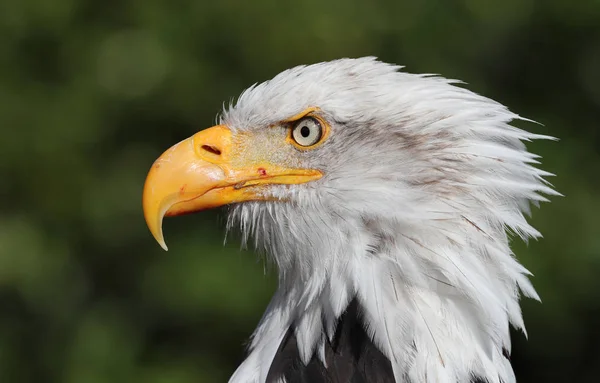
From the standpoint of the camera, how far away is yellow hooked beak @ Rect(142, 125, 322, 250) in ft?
9.27

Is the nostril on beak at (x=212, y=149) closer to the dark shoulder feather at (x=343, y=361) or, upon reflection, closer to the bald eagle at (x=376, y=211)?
the bald eagle at (x=376, y=211)

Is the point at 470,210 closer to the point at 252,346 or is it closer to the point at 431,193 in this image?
the point at 431,193

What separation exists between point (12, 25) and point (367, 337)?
4929mm

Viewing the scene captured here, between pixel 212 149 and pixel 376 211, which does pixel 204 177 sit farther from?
pixel 376 211

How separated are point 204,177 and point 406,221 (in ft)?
2.45

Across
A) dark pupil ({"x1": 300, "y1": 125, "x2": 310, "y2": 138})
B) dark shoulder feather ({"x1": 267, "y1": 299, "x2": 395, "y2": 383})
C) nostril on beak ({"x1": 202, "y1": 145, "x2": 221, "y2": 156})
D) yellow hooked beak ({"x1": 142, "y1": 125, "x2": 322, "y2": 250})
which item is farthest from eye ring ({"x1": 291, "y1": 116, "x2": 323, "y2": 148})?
dark shoulder feather ({"x1": 267, "y1": 299, "x2": 395, "y2": 383})

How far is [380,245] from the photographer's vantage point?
2725mm

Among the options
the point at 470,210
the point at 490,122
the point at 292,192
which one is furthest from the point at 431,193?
the point at 292,192

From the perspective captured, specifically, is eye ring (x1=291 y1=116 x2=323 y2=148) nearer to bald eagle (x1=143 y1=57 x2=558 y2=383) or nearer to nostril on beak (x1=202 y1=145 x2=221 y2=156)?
bald eagle (x1=143 y1=57 x2=558 y2=383)

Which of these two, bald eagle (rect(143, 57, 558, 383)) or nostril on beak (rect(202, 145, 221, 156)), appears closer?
bald eagle (rect(143, 57, 558, 383))

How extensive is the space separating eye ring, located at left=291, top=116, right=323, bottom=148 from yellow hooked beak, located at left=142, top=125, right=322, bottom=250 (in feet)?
0.35

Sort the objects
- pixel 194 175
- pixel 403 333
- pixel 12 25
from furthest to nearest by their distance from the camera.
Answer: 1. pixel 12 25
2. pixel 194 175
3. pixel 403 333

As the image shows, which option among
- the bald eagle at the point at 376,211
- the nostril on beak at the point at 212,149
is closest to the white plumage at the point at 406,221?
the bald eagle at the point at 376,211

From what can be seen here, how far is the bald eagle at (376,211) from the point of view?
8.72 feet
